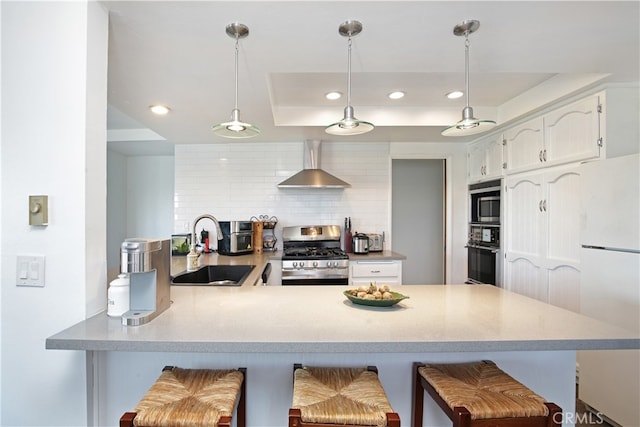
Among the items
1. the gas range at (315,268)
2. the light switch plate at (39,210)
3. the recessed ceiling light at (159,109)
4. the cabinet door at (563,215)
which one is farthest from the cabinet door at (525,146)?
the light switch plate at (39,210)

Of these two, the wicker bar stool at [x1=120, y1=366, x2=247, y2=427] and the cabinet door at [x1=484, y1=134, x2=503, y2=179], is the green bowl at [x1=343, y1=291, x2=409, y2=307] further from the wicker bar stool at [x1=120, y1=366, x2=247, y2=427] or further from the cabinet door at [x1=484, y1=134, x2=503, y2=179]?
the cabinet door at [x1=484, y1=134, x2=503, y2=179]

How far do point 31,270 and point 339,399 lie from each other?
4.08 ft

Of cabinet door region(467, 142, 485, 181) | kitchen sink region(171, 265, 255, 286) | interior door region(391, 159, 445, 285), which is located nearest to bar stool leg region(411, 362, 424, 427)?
kitchen sink region(171, 265, 255, 286)

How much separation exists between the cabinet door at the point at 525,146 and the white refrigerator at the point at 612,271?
719 millimetres

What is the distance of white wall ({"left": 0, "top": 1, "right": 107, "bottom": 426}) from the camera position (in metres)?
1.14

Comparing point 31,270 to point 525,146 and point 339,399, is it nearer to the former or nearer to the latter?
point 339,399

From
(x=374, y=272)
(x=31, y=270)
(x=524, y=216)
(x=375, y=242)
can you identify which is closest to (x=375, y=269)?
(x=374, y=272)

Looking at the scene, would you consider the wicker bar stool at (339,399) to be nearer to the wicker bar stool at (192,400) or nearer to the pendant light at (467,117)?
the wicker bar stool at (192,400)

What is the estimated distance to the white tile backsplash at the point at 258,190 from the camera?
12.1ft

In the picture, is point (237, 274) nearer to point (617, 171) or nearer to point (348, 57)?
point (348, 57)

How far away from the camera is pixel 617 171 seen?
1.77 meters

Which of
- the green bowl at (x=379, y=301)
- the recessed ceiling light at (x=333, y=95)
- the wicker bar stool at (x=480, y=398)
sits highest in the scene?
the recessed ceiling light at (x=333, y=95)

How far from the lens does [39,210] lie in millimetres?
1129

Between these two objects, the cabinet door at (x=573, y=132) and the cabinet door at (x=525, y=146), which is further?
the cabinet door at (x=525, y=146)
